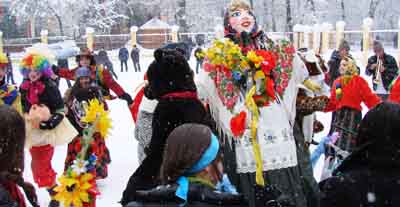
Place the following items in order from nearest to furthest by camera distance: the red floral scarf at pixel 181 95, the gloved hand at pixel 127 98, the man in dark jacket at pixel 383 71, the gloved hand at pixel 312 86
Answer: the red floral scarf at pixel 181 95
the gloved hand at pixel 312 86
the gloved hand at pixel 127 98
the man in dark jacket at pixel 383 71

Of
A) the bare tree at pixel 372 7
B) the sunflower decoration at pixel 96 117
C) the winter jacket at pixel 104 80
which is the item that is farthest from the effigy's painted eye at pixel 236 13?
the bare tree at pixel 372 7

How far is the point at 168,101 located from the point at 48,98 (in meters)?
2.01

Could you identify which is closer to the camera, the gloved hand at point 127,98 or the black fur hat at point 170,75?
the black fur hat at point 170,75

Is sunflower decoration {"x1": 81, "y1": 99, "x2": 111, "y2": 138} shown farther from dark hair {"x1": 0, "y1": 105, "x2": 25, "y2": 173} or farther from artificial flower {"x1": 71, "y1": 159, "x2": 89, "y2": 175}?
dark hair {"x1": 0, "y1": 105, "x2": 25, "y2": 173}

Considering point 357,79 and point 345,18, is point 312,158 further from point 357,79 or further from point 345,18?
point 345,18

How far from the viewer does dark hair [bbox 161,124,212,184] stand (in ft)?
7.04

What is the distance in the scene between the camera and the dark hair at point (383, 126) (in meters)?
2.34

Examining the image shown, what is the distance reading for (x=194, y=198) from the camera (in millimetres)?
2098

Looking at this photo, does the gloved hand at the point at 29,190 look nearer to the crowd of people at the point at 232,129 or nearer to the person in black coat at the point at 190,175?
the crowd of people at the point at 232,129

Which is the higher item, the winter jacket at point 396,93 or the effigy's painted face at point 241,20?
the effigy's painted face at point 241,20

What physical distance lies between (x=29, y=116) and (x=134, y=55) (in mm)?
18482

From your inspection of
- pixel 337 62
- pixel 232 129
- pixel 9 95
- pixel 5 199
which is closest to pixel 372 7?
pixel 337 62

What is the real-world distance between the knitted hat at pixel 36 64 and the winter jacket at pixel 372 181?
351 cm

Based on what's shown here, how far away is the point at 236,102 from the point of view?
385cm
